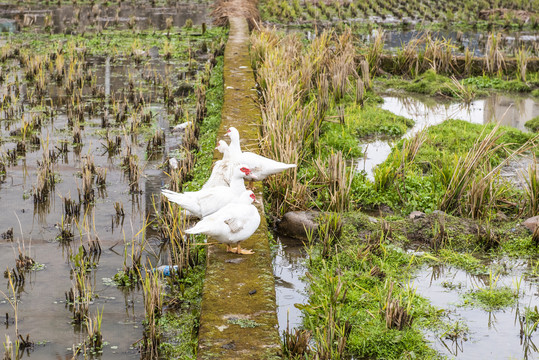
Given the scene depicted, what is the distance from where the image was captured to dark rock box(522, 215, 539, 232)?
247 inches

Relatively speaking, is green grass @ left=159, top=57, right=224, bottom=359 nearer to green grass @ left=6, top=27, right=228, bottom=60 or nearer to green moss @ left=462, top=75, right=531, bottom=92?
green moss @ left=462, top=75, right=531, bottom=92

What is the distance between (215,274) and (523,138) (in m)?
5.38

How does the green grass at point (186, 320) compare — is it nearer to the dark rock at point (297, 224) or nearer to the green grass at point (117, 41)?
the dark rock at point (297, 224)

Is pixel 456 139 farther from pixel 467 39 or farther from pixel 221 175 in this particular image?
pixel 467 39

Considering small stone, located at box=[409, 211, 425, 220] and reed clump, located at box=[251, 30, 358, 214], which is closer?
small stone, located at box=[409, 211, 425, 220]

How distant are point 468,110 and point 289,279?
20.6ft

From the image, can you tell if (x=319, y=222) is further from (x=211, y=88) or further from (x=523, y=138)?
(x=211, y=88)

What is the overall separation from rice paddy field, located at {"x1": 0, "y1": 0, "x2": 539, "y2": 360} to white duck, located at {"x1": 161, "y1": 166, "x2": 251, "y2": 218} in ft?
0.86

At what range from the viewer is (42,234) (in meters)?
6.36

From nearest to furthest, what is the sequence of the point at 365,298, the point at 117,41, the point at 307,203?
the point at 365,298, the point at 307,203, the point at 117,41

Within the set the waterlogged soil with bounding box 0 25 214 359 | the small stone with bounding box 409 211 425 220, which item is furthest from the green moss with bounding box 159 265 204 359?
the small stone with bounding box 409 211 425 220

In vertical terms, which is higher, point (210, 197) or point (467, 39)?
point (467, 39)

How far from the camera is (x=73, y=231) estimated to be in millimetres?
6406

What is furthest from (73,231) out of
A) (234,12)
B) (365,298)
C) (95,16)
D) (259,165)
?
(95,16)
